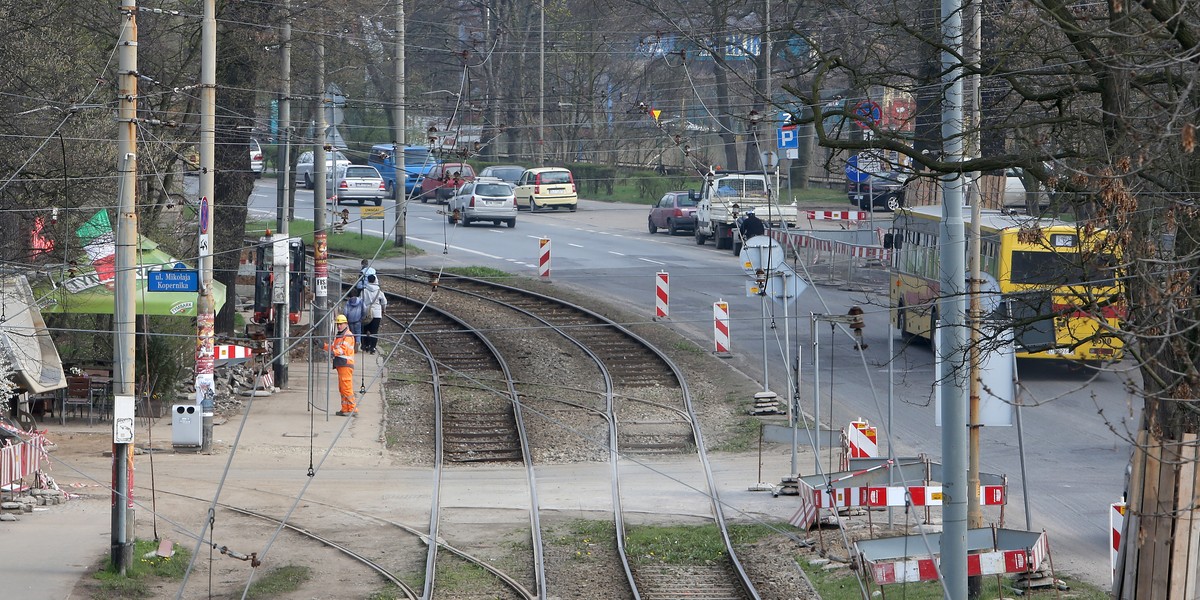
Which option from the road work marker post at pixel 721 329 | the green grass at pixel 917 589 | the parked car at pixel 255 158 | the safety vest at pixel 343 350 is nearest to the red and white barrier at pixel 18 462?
the safety vest at pixel 343 350

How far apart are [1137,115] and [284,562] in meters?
8.61

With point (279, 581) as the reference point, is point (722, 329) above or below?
above

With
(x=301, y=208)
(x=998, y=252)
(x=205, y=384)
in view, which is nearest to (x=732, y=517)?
(x=205, y=384)

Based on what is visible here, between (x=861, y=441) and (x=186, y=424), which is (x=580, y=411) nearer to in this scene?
(x=186, y=424)

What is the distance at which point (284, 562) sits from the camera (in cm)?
1288

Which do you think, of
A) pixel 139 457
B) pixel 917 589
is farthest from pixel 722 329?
pixel 917 589

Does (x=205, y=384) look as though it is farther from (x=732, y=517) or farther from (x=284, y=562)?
(x=732, y=517)

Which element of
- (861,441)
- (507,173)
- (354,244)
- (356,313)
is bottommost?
(861,441)

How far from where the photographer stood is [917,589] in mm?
12164

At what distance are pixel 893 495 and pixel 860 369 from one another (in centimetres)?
1100

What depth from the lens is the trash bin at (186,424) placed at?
1719 centimetres

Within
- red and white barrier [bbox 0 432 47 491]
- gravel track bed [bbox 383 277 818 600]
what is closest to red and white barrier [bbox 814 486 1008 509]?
gravel track bed [bbox 383 277 818 600]

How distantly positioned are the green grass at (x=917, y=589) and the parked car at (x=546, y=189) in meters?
38.9

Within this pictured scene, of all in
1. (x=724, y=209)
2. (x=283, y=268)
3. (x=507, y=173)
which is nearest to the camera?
(x=283, y=268)
